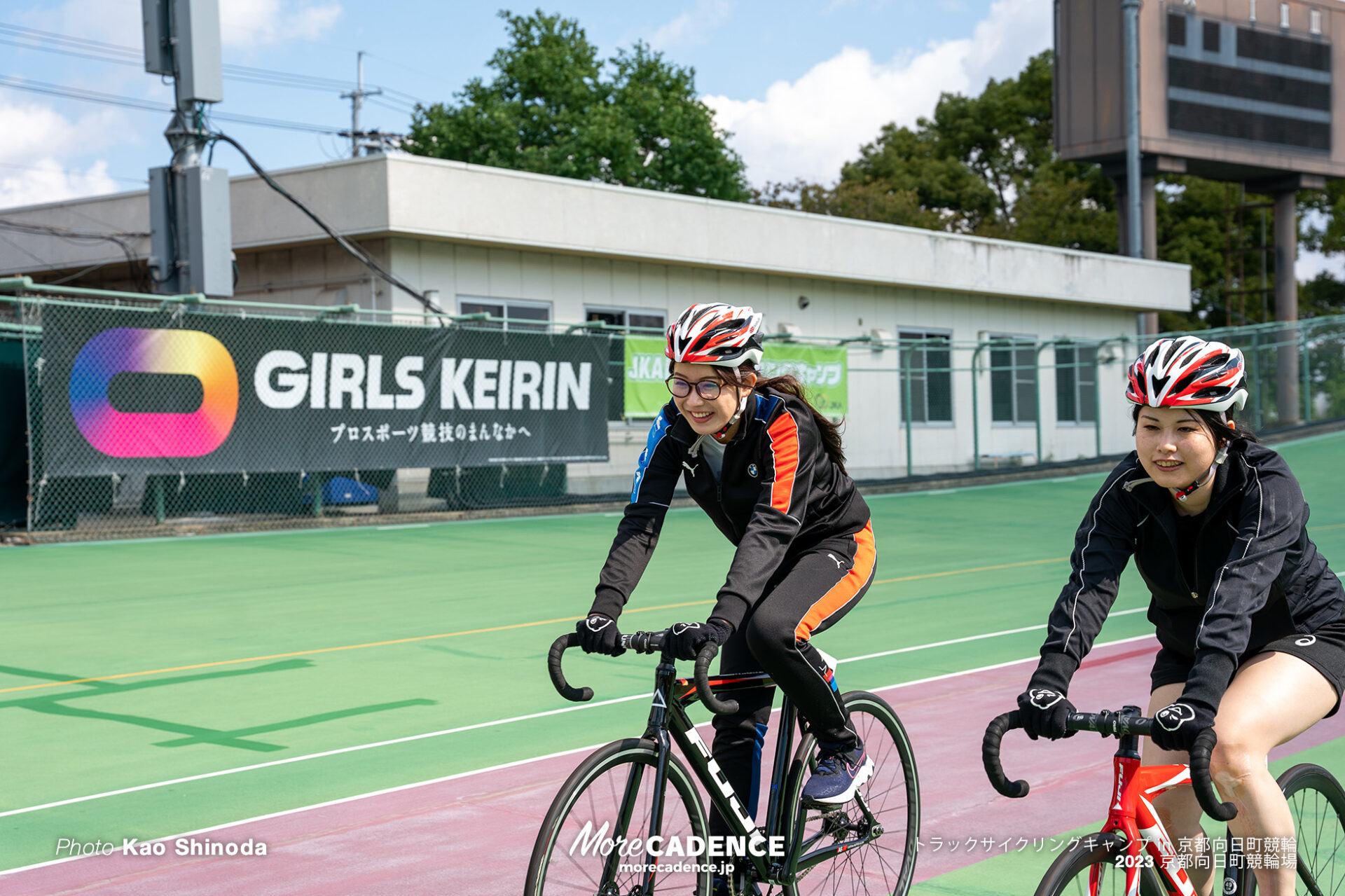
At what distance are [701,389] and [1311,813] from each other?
2066 mm

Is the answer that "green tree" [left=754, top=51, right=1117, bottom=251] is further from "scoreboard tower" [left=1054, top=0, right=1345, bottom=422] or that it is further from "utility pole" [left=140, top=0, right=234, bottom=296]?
"utility pole" [left=140, top=0, right=234, bottom=296]

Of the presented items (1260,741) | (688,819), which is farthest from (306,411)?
(1260,741)

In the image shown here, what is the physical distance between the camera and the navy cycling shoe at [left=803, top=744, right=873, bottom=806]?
174 inches

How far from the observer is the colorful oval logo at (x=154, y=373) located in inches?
662

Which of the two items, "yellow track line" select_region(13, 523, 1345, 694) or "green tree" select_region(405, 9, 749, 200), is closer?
"yellow track line" select_region(13, 523, 1345, 694)

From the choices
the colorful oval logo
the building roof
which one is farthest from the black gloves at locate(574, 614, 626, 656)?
the building roof

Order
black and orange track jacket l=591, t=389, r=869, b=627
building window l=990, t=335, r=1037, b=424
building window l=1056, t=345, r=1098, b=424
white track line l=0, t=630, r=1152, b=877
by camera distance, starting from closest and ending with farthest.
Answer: black and orange track jacket l=591, t=389, r=869, b=627, white track line l=0, t=630, r=1152, b=877, building window l=990, t=335, r=1037, b=424, building window l=1056, t=345, r=1098, b=424

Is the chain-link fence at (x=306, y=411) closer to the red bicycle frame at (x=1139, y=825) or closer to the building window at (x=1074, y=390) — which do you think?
the building window at (x=1074, y=390)

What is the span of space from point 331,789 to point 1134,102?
102 feet

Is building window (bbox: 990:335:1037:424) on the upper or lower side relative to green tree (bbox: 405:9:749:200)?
lower

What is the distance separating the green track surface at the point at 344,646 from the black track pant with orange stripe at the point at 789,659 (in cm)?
105

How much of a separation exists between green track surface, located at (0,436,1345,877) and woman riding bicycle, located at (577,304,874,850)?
112 centimetres

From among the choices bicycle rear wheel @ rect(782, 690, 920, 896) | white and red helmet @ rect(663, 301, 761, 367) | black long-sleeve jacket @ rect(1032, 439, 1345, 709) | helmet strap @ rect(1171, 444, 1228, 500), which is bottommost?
bicycle rear wheel @ rect(782, 690, 920, 896)

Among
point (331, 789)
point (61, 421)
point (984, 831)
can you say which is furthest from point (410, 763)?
point (61, 421)
